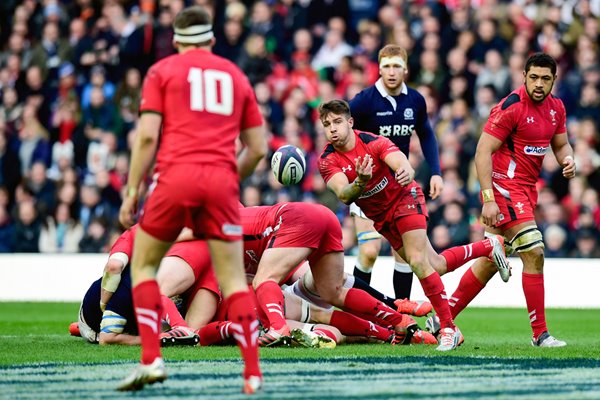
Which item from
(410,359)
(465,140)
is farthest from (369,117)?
(465,140)

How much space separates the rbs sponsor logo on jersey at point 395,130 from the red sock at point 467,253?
5.18 feet

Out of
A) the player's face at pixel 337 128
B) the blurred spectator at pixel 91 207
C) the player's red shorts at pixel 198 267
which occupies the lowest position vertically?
the blurred spectator at pixel 91 207

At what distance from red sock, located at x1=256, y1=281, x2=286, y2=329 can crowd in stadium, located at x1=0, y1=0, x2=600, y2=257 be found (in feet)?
25.1

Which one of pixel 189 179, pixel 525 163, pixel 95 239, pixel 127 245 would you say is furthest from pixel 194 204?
pixel 95 239

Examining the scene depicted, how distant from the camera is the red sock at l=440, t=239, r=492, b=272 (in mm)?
10602

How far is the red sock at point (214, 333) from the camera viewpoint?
9.81 m

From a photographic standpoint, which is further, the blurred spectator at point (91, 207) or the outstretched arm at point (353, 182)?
the blurred spectator at point (91, 207)

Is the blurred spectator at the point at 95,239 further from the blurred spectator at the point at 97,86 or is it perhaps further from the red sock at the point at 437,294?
the red sock at the point at 437,294

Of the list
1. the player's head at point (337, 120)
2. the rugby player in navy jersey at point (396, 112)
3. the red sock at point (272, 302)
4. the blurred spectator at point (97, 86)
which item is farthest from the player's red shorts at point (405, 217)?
the blurred spectator at point (97, 86)

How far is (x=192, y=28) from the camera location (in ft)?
23.0

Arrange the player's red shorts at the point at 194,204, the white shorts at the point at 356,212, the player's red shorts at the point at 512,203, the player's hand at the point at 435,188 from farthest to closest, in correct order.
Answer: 1. the white shorts at the point at 356,212
2. the player's hand at the point at 435,188
3. the player's red shorts at the point at 512,203
4. the player's red shorts at the point at 194,204

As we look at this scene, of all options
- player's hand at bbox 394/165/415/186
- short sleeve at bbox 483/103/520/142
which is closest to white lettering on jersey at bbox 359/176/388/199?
player's hand at bbox 394/165/415/186

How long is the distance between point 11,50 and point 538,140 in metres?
13.7

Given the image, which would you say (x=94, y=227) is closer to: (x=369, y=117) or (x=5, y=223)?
(x=5, y=223)
